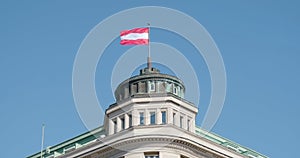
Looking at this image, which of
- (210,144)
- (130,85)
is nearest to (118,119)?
(130,85)

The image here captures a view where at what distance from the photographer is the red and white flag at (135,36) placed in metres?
86.2

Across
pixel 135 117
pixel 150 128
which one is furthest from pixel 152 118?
pixel 150 128

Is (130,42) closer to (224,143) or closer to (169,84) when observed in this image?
(169,84)

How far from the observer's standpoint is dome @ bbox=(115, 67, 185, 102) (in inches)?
3378

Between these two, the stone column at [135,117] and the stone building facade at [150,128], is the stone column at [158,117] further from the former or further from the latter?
the stone column at [135,117]

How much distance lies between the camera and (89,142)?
89312 millimetres

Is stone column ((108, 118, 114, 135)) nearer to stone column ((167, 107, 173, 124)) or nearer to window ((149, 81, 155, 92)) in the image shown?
window ((149, 81, 155, 92))

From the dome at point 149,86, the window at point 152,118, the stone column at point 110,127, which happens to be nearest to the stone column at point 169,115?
the window at point 152,118

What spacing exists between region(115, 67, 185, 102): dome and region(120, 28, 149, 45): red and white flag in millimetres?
3560

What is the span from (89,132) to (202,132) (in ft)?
40.0

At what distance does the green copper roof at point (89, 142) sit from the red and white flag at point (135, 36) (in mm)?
9977

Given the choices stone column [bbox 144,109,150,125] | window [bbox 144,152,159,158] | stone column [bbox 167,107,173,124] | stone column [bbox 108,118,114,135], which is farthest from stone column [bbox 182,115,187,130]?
stone column [bbox 108,118,114,135]

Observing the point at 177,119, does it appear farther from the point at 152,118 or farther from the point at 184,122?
the point at 152,118

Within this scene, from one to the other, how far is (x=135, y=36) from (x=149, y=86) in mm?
5419
